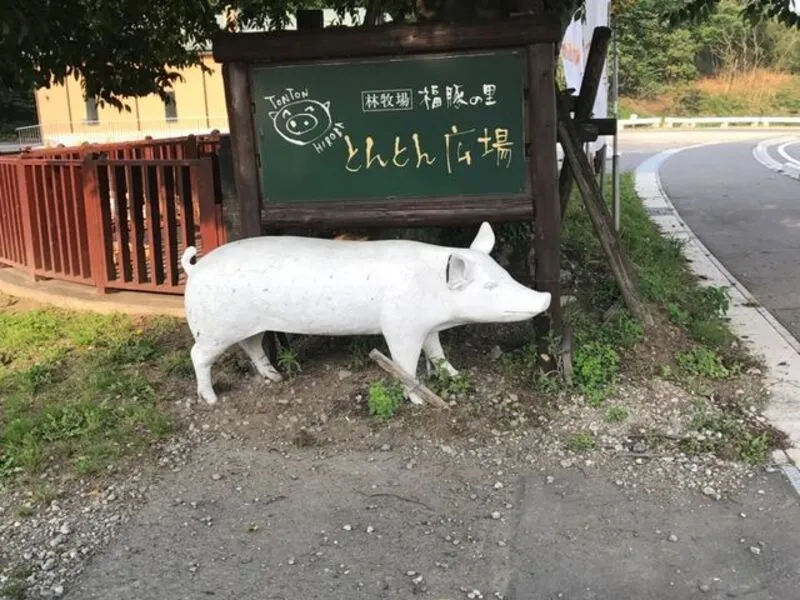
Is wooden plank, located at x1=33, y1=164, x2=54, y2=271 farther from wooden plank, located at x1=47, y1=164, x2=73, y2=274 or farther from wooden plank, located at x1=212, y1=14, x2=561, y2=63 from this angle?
wooden plank, located at x1=212, y1=14, x2=561, y2=63

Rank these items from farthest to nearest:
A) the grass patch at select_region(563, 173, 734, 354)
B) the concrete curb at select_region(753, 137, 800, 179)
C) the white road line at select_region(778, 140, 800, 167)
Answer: the white road line at select_region(778, 140, 800, 167) < the concrete curb at select_region(753, 137, 800, 179) < the grass patch at select_region(563, 173, 734, 354)

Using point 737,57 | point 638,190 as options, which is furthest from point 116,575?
point 737,57

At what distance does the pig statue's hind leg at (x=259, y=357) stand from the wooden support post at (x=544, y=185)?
157 cm

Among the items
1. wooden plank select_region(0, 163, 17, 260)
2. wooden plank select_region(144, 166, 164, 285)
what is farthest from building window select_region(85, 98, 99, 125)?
wooden plank select_region(144, 166, 164, 285)

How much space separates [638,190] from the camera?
1582 centimetres

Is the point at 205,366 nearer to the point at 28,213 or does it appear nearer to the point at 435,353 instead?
the point at 435,353

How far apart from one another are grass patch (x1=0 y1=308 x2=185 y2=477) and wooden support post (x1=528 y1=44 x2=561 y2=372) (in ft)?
7.20

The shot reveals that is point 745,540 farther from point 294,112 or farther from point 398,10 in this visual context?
point 398,10

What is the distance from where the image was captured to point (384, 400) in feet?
15.1

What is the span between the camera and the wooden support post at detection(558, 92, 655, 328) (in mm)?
5461

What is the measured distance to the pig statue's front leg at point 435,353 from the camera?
4840 millimetres

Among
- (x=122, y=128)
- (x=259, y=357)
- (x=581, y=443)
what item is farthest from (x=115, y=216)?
(x=122, y=128)

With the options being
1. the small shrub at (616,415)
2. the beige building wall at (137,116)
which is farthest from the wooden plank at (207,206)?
the beige building wall at (137,116)

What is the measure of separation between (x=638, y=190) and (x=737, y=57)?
42.7 metres
